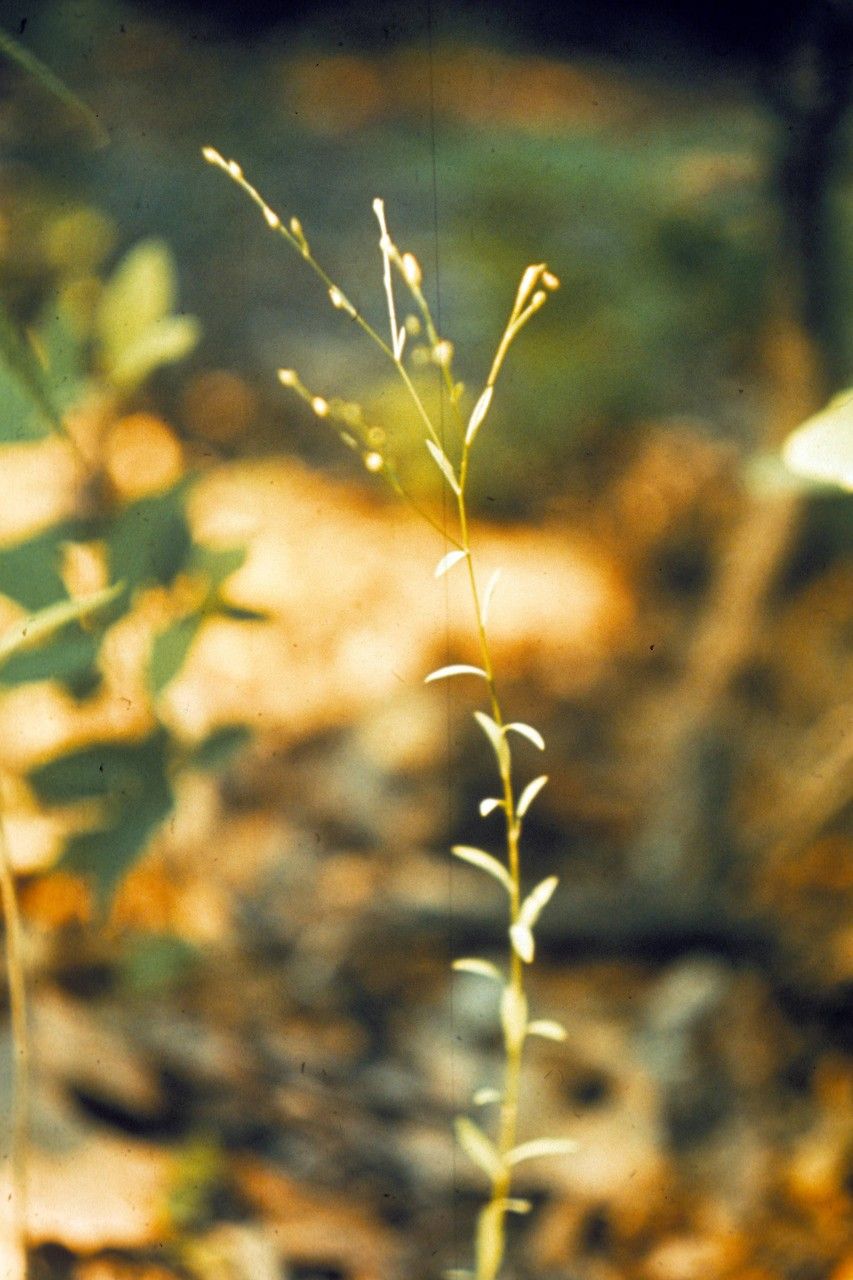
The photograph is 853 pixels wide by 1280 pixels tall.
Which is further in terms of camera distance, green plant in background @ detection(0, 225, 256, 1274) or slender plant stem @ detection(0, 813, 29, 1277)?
green plant in background @ detection(0, 225, 256, 1274)

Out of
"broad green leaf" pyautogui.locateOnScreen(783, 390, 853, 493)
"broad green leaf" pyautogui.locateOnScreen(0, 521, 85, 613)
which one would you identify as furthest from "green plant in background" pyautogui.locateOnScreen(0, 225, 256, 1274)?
"broad green leaf" pyautogui.locateOnScreen(783, 390, 853, 493)

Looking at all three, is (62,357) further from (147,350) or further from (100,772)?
(100,772)

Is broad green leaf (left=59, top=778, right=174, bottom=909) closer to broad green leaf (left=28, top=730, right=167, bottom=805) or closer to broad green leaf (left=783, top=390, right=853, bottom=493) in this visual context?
broad green leaf (left=28, top=730, right=167, bottom=805)

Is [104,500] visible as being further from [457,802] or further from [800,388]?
[800,388]

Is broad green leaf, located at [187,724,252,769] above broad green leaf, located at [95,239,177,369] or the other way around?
the other way around

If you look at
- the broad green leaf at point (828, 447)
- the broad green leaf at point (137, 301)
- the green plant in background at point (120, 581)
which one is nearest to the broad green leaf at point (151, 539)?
the green plant in background at point (120, 581)

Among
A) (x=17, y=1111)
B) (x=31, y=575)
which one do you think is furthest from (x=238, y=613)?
(x=17, y=1111)
